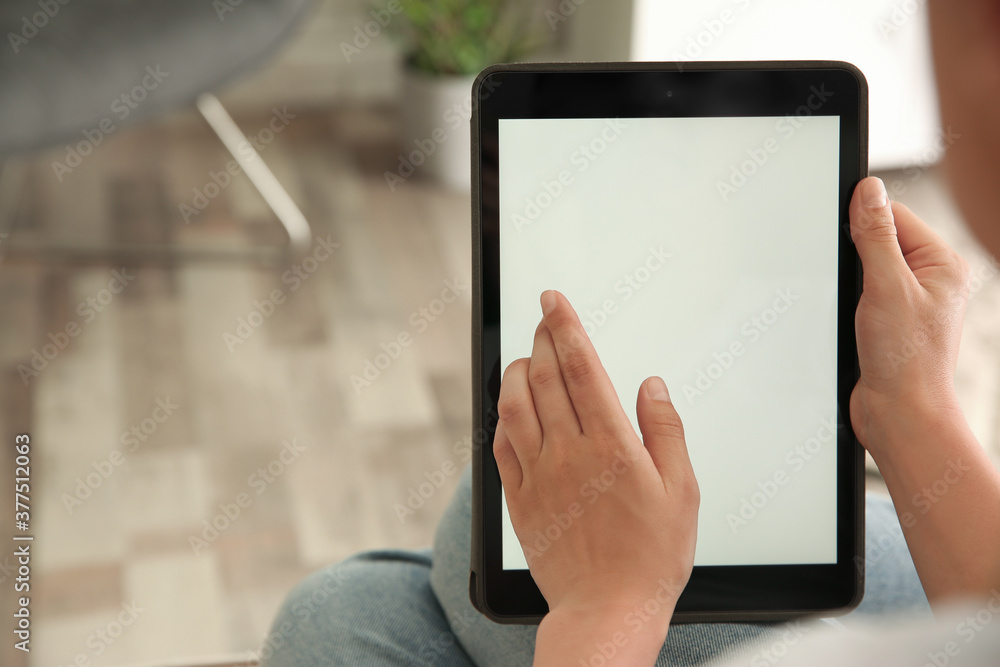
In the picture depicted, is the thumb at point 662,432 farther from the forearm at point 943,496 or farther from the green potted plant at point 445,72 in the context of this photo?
the green potted plant at point 445,72

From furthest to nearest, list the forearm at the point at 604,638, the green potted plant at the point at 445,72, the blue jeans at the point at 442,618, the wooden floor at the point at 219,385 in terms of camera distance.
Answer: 1. the green potted plant at the point at 445,72
2. the wooden floor at the point at 219,385
3. the blue jeans at the point at 442,618
4. the forearm at the point at 604,638

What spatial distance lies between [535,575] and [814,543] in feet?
0.54

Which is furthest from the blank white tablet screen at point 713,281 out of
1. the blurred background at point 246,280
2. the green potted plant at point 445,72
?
the green potted plant at point 445,72

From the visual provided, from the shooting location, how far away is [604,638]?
36 centimetres

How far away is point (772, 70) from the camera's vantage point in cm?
44

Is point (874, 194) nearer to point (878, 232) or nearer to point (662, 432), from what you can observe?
point (878, 232)

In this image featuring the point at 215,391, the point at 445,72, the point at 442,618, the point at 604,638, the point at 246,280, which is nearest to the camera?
the point at 604,638

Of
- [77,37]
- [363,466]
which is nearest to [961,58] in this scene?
[363,466]

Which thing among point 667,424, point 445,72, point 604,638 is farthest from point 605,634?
point 445,72

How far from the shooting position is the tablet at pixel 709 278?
17.4 inches

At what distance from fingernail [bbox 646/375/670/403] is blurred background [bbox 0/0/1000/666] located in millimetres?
477

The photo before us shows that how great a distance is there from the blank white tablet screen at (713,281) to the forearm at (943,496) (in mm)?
38

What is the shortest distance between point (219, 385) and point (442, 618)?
2.65 ft

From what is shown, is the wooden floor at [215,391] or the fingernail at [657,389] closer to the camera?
the fingernail at [657,389]
